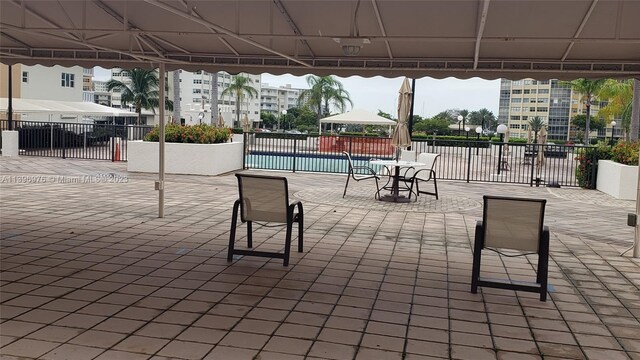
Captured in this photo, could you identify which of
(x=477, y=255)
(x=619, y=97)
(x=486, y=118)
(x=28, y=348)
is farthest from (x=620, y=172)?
(x=486, y=118)

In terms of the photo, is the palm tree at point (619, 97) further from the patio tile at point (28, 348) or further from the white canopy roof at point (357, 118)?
the patio tile at point (28, 348)

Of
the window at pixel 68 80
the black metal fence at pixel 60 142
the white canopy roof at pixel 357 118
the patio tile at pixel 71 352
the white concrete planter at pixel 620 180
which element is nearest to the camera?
the patio tile at pixel 71 352

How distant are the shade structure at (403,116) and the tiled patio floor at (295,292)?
3.17 meters

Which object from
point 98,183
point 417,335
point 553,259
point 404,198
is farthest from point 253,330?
point 98,183

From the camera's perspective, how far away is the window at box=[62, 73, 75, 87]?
43572 mm

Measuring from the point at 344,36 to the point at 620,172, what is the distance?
9023mm

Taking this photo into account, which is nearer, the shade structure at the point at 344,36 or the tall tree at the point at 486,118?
the shade structure at the point at 344,36

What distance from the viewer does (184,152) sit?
15.5m

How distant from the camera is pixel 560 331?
14.8ft

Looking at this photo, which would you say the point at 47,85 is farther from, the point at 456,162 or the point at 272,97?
the point at 272,97

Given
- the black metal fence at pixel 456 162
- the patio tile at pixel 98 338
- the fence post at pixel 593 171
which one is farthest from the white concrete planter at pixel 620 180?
the patio tile at pixel 98 338

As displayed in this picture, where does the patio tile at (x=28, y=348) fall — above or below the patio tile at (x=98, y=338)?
above

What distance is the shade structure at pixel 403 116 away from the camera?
1244 cm

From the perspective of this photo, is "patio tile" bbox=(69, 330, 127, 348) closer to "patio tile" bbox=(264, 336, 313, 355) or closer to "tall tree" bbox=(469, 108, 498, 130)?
"patio tile" bbox=(264, 336, 313, 355)
